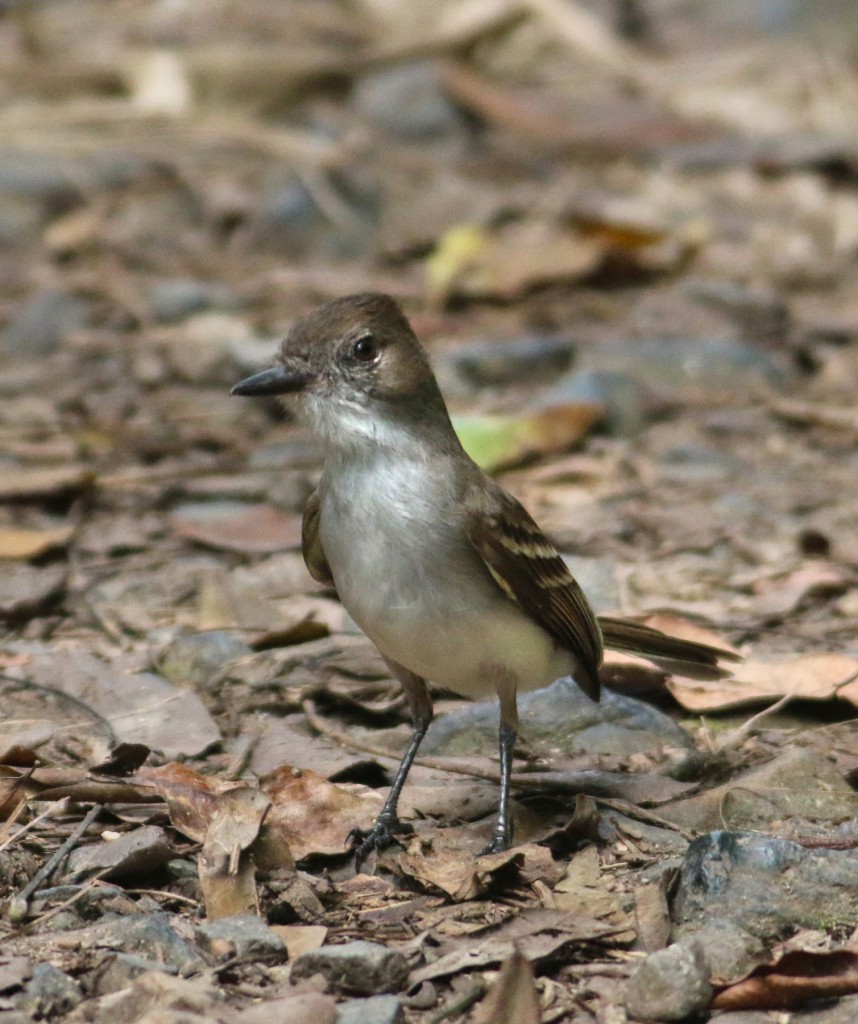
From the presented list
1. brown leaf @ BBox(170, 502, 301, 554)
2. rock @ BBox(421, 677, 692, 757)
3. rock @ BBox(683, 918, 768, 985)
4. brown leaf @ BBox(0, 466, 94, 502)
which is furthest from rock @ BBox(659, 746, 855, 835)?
brown leaf @ BBox(0, 466, 94, 502)

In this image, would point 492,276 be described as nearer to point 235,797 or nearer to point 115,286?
point 115,286

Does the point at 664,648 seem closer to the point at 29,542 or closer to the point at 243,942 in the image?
the point at 243,942

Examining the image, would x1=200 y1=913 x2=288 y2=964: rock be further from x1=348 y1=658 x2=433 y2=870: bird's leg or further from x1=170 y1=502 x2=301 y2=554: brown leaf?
x1=170 y1=502 x2=301 y2=554: brown leaf

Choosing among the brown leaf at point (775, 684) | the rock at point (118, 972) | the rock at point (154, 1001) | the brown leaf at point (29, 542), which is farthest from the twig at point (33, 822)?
the brown leaf at point (29, 542)

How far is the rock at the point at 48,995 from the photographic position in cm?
355

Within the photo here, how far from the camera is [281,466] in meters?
7.77

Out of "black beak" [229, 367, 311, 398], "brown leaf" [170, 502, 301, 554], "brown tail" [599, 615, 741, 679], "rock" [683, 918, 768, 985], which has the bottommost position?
"brown leaf" [170, 502, 301, 554]

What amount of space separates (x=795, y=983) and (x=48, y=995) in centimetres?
166

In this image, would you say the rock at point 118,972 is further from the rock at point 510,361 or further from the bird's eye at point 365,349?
the rock at point 510,361

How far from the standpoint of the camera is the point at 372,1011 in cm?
353

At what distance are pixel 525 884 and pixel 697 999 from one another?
775mm

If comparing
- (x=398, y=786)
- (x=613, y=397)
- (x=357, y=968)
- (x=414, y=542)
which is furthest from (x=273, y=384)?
(x=613, y=397)

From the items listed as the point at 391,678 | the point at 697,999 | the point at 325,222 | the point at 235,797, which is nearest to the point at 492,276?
the point at 325,222

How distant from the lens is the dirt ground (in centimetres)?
399
